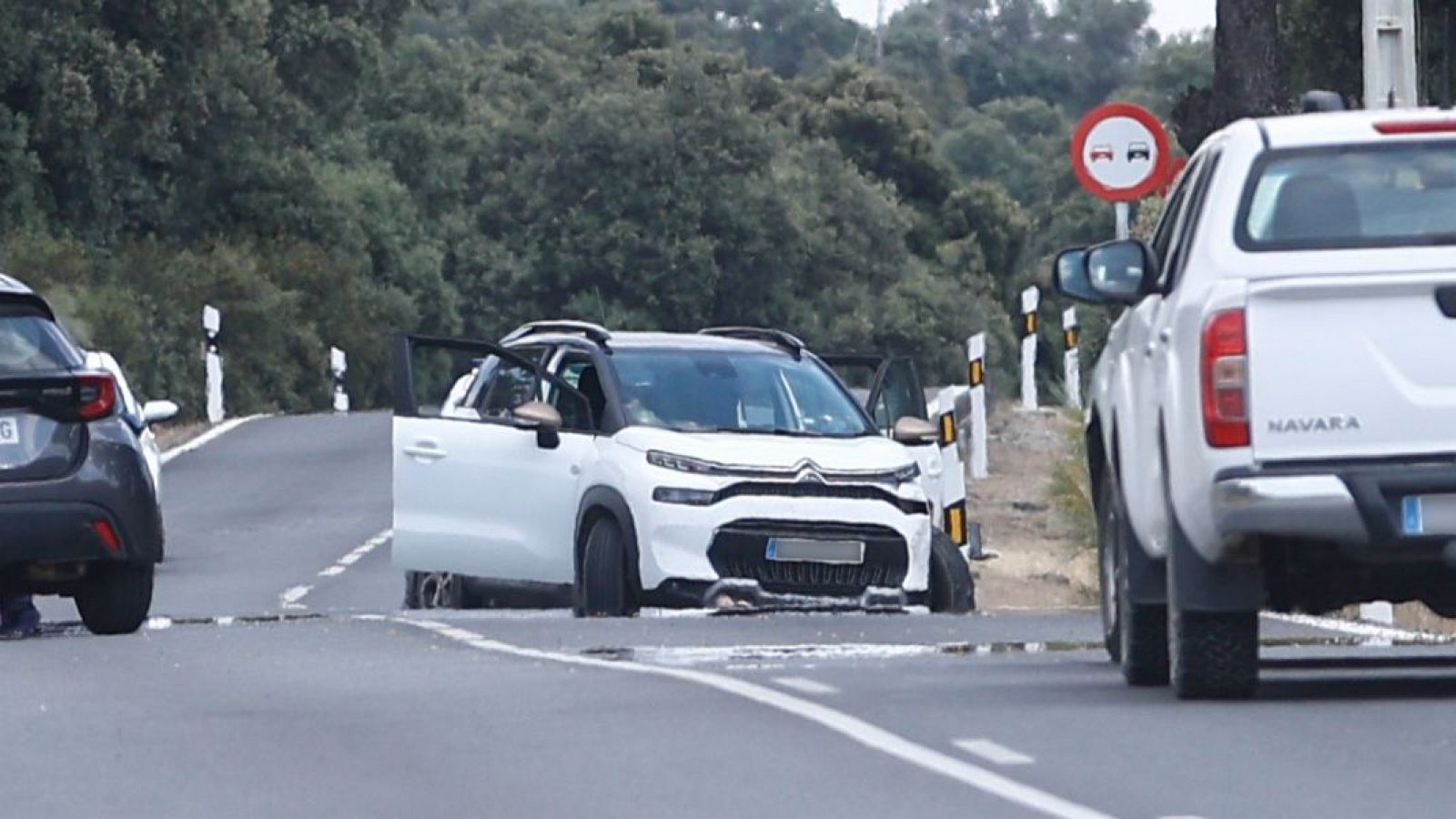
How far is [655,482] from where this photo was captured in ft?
55.4

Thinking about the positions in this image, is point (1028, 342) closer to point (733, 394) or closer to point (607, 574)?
point (733, 394)

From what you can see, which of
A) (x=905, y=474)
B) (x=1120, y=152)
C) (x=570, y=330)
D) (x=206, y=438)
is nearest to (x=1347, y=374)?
(x=905, y=474)

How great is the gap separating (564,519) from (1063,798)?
29.8 ft

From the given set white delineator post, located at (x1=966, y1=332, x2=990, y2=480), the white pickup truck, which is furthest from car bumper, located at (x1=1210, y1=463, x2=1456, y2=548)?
white delineator post, located at (x1=966, y1=332, x2=990, y2=480)

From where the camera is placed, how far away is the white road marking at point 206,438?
122 feet

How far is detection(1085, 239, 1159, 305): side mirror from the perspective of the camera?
11375mm

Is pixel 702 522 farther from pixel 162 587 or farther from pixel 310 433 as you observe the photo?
pixel 310 433

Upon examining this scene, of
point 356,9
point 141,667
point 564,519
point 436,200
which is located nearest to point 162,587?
point 564,519

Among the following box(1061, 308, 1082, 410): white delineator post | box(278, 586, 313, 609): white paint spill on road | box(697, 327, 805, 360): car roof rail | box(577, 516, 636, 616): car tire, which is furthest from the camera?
box(1061, 308, 1082, 410): white delineator post

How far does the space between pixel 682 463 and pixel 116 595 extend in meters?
2.75

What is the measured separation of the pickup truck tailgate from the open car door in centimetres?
748

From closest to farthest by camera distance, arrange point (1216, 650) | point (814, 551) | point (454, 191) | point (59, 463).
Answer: point (1216, 650) < point (59, 463) < point (814, 551) < point (454, 191)

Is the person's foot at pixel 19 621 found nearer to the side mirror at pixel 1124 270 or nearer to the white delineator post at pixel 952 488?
the white delineator post at pixel 952 488

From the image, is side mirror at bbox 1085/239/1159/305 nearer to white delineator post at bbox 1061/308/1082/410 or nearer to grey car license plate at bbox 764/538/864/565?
grey car license plate at bbox 764/538/864/565
